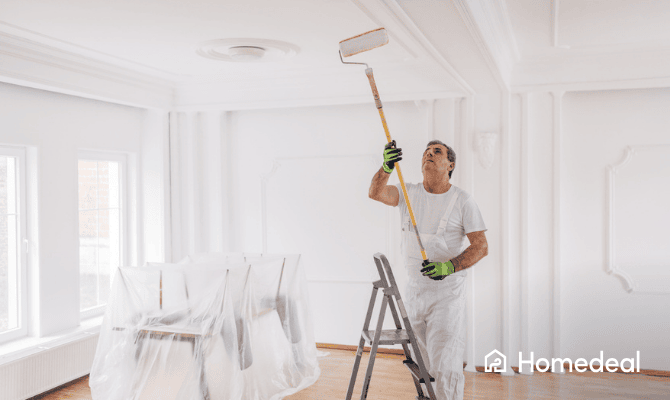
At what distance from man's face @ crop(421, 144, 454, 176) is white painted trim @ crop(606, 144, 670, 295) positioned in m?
1.76

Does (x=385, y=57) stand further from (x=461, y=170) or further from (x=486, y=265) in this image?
(x=486, y=265)

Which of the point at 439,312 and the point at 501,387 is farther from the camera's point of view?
the point at 501,387

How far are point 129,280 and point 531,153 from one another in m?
2.81

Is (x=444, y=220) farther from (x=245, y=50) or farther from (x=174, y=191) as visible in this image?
(x=174, y=191)

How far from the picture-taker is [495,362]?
3.92m

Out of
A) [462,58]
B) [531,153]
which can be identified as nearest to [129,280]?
[462,58]

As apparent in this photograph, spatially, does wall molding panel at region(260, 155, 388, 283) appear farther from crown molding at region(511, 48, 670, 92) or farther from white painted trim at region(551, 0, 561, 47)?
white painted trim at region(551, 0, 561, 47)

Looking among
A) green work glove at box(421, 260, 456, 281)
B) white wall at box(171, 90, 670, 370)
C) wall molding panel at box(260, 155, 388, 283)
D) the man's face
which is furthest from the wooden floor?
the man's face

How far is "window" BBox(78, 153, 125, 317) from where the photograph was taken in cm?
414

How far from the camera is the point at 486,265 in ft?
12.9

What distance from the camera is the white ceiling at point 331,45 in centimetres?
256

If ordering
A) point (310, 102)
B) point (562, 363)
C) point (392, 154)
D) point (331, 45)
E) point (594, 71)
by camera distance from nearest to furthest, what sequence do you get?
point (392, 154) < point (331, 45) < point (594, 71) < point (562, 363) < point (310, 102)

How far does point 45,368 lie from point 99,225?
4.04 ft

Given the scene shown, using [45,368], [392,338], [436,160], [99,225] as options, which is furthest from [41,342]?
[436,160]
